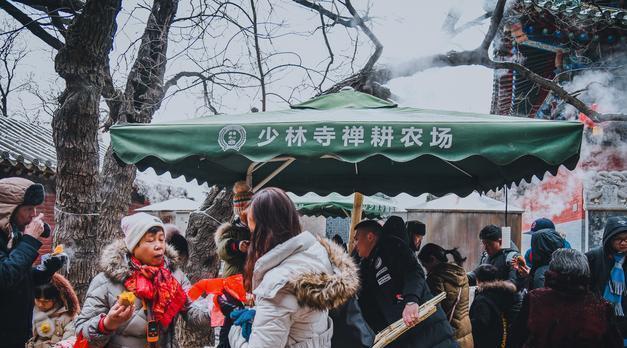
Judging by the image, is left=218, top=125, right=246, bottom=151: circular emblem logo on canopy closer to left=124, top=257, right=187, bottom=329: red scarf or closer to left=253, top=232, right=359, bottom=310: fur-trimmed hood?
left=124, top=257, right=187, bottom=329: red scarf

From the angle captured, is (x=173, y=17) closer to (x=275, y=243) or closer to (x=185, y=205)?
(x=275, y=243)

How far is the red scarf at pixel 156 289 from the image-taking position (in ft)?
11.3

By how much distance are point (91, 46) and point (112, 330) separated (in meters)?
3.02

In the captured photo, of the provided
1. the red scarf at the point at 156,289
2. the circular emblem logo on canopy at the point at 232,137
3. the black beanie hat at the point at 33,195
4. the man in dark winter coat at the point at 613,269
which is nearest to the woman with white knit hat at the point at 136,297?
the red scarf at the point at 156,289

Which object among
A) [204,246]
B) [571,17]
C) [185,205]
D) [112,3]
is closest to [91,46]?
[112,3]

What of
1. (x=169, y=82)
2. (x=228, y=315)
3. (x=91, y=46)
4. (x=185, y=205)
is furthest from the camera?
(x=185, y=205)

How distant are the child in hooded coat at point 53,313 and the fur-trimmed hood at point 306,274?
204 cm

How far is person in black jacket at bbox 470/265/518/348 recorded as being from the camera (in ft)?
16.8

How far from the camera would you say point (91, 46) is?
5191 mm

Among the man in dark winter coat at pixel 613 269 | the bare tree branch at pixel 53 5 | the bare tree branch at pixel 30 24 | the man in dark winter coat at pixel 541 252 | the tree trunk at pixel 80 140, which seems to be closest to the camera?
the man in dark winter coat at pixel 613 269

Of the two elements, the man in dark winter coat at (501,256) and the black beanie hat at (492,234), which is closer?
the man in dark winter coat at (501,256)

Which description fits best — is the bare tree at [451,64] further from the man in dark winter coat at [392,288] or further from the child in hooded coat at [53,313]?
the child in hooded coat at [53,313]

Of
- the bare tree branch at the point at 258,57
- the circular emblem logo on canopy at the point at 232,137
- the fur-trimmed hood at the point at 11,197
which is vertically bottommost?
the fur-trimmed hood at the point at 11,197

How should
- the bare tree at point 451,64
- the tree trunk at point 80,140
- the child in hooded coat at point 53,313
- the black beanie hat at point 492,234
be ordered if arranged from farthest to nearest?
the bare tree at point 451,64
the black beanie hat at point 492,234
the tree trunk at point 80,140
the child in hooded coat at point 53,313
